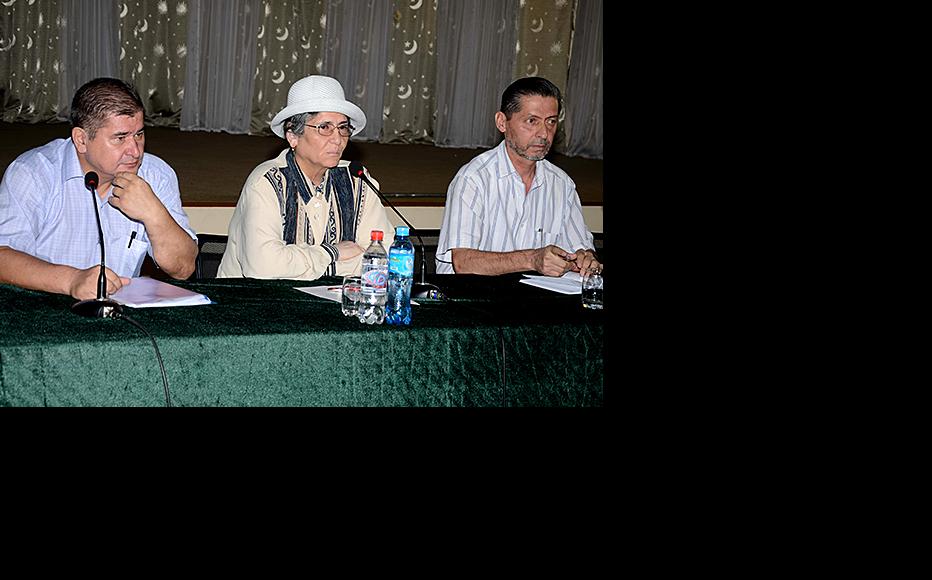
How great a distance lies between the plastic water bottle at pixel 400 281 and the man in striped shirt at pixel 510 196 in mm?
756

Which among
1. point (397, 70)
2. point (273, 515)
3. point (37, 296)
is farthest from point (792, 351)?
point (397, 70)

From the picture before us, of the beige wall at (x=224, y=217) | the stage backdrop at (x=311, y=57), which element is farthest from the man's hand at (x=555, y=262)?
the stage backdrop at (x=311, y=57)

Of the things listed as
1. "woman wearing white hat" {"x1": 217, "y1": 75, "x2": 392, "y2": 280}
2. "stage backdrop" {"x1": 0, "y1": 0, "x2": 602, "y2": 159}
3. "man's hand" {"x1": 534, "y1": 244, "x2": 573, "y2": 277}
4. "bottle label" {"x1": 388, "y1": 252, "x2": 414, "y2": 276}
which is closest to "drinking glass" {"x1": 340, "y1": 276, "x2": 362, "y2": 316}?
"bottle label" {"x1": 388, "y1": 252, "x2": 414, "y2": 276}

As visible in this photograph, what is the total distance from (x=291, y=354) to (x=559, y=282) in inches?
39.9

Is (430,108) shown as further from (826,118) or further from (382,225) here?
(826,118)

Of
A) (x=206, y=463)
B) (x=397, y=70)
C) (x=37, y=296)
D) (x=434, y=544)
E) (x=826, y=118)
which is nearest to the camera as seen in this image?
(x=826, y=118)

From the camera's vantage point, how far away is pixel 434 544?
1.93 feet

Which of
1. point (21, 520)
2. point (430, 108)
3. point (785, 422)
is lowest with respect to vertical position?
point (21, 520)

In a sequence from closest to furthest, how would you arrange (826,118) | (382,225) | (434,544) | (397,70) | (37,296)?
(826,118), (434,544), (37,296), (382,225), (397,70)

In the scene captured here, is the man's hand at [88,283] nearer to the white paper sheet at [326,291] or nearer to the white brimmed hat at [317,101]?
the white paper sheet at [326,291]

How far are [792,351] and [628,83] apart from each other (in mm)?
155

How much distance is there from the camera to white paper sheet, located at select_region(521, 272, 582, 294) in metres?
2.63

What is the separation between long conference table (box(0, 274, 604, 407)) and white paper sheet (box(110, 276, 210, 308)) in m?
0.03

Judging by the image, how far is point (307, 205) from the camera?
288 centimetres
